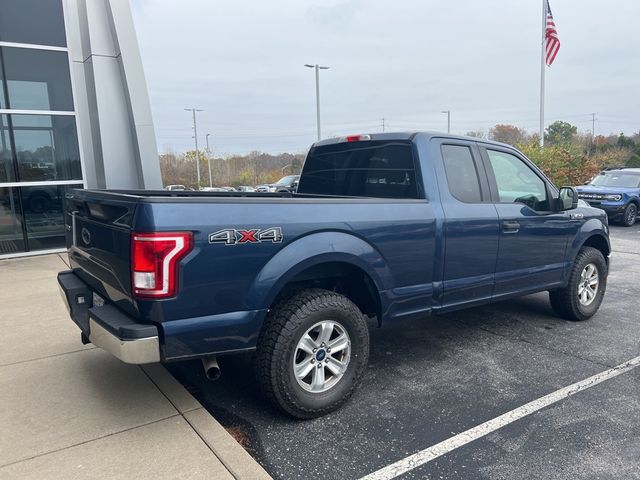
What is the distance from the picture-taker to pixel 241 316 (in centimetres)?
292

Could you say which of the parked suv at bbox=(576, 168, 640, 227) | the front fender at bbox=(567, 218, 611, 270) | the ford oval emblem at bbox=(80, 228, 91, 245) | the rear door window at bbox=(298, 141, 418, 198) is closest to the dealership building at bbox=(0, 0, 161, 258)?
the rear door window at bbox=(298, 141, 418, 198)

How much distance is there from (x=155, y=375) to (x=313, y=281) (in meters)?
1.47

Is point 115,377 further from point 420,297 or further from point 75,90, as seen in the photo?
point 75,90

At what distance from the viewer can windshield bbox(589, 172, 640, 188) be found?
15742 mm

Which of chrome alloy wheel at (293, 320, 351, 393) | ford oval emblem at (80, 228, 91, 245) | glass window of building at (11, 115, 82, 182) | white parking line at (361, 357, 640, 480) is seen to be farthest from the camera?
glass window of building at (11, 115, 82, 182)

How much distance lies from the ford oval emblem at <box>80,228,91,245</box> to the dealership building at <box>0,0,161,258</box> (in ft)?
22.2

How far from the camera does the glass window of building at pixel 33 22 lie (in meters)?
9.12

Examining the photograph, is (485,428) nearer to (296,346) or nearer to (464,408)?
(464,408)

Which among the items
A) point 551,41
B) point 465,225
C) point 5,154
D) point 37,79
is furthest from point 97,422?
point 551,41

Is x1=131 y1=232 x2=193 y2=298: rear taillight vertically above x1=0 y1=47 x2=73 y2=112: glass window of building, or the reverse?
x1=0 y1=47 x2=73 y2=112: glass window of building

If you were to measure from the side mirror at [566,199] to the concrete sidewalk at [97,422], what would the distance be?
3.78 m

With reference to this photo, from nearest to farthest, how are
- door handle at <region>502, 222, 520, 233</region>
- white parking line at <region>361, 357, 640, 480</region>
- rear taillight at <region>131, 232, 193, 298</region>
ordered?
rear taillight at <region>131, 232, 193, 298</region> < white parking line at <region>361, 357, 640, 480</region> < door handle at <region>502, 222, 520, 233</region>

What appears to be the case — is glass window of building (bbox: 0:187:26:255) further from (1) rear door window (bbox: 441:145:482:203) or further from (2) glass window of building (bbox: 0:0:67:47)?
(1) rear door window (bbox: 441:145:482:203)

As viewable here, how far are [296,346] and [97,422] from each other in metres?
1.36
